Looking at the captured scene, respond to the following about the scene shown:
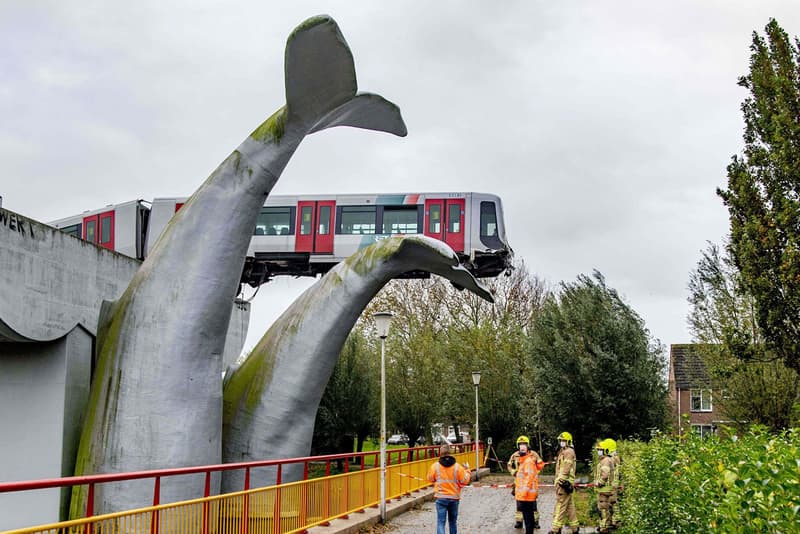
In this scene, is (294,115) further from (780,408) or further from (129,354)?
(780,408)

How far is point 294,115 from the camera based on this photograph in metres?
14.3

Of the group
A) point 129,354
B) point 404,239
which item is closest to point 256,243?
point 404,239

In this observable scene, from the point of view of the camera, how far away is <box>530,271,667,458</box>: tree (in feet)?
98.7

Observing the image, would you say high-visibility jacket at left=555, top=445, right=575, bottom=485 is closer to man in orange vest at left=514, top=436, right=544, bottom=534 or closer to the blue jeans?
man in orange vest at left=514, top=436, right=544, bottom=534

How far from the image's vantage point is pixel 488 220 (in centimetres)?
3231

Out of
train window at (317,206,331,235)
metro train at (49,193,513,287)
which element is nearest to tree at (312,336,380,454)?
metro train at (49,193,513,287)

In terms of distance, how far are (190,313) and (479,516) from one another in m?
7.73

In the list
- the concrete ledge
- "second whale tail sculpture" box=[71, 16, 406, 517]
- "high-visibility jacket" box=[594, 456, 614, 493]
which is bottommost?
the concrete ledge

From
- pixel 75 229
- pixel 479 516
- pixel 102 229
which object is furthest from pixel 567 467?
pixel 75 229

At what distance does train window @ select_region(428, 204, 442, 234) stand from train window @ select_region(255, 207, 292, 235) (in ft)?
18.0

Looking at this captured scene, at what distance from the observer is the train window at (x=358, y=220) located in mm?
32969

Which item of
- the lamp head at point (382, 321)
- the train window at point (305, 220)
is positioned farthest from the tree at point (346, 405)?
the lamp head at point (382, 321)

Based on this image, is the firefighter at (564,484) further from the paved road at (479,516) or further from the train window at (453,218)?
the train window at (453,218)

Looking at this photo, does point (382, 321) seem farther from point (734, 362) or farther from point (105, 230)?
point (105, 230)
